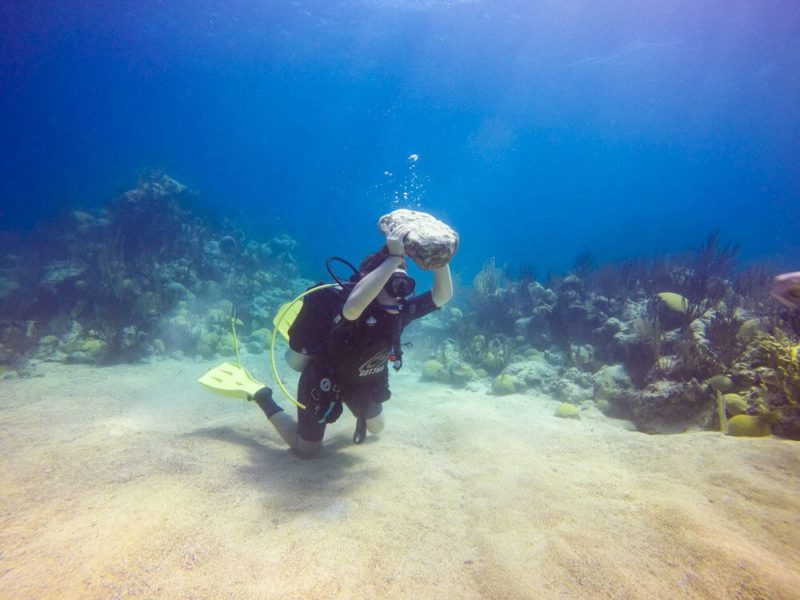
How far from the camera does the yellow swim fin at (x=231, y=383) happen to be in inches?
183

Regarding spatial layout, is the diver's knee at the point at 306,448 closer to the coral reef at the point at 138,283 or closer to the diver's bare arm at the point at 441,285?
the diver's bare arm at the point at 441,285

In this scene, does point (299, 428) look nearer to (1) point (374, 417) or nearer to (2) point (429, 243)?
(1) point (374, 417)

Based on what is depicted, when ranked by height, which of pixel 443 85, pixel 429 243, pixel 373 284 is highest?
pixel 443 85

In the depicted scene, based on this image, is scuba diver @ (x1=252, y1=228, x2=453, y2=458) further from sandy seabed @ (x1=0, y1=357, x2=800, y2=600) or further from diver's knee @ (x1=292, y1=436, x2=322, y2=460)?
sandy seabed @ (x1=0, y1=357, x2=800, y2=600)

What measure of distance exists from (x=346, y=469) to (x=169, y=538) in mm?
1703

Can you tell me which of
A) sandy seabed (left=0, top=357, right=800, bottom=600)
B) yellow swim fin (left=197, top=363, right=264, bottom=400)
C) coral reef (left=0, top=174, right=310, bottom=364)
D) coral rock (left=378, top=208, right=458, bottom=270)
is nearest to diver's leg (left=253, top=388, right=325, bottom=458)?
sandy seabed (left=0, top=357, right=800, bottom=600)

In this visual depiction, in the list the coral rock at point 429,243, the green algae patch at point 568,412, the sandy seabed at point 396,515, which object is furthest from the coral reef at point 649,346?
the coral rock at point 429,243

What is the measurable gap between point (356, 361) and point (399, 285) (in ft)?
3.14

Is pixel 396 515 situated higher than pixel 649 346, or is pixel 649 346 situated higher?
pixel 649 346

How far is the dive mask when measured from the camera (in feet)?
10.7

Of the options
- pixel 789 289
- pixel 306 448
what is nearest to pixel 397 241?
pixel 306 448

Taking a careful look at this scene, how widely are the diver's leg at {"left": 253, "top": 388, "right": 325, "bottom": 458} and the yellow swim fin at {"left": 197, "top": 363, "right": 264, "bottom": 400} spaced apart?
0.90 ft

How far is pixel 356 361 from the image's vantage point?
3561 mm

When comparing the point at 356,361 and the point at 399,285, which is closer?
the point at 399,285
